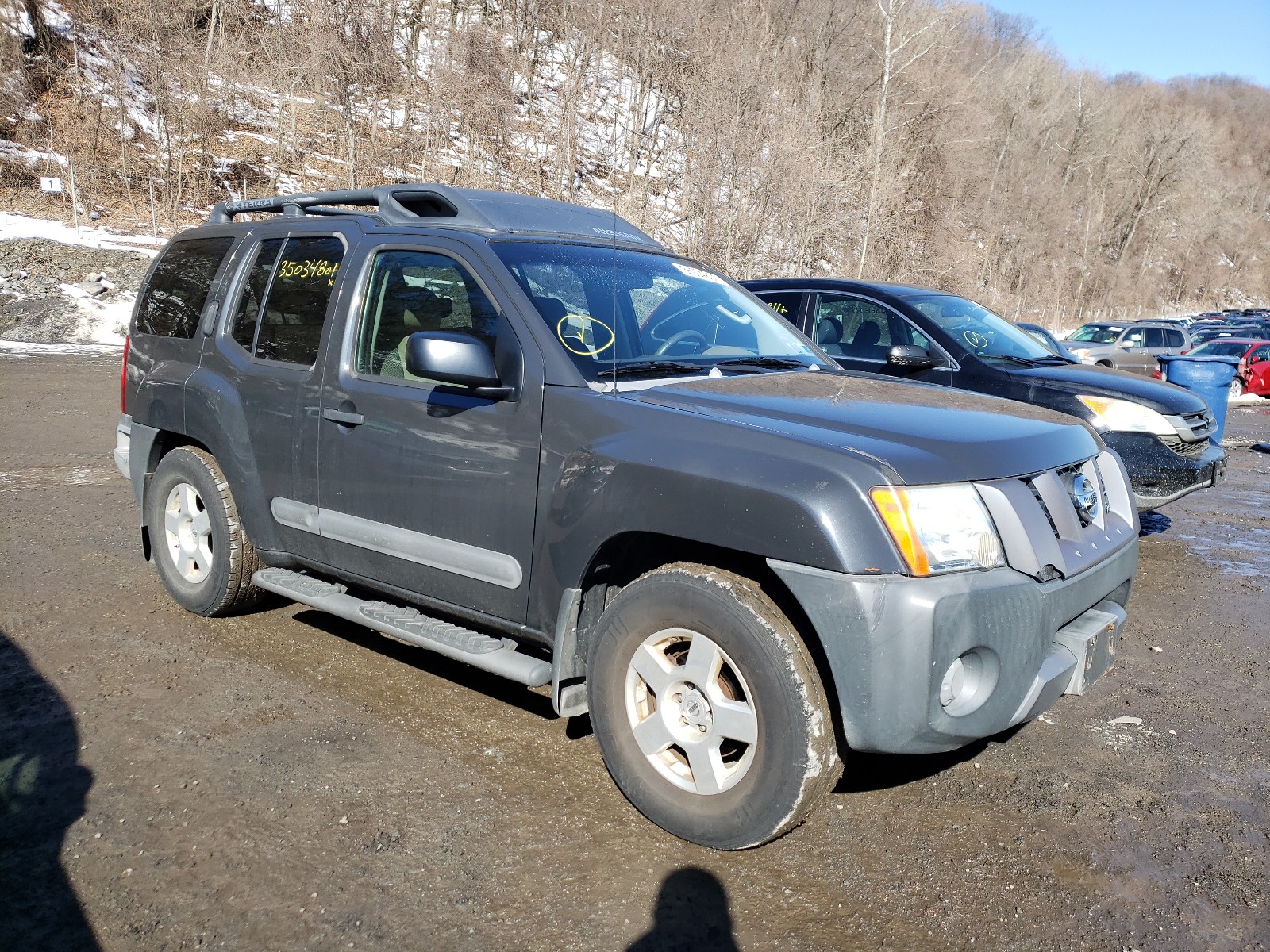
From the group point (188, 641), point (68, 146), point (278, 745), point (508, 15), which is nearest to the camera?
point (278, 745)

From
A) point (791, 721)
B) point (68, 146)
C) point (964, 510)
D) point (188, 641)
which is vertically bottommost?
point (188, 641)

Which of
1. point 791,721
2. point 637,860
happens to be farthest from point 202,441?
point 791,721

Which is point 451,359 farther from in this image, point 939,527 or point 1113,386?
point 1113,386

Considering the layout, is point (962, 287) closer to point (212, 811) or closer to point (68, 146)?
point (68, 146)

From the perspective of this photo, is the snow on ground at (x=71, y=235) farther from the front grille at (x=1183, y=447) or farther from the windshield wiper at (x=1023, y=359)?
the front grille at (x=1183, y=447)

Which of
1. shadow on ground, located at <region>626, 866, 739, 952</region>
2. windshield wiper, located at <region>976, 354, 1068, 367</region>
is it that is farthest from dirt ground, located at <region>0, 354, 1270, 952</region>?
windshield wiper, located at <region>976, 354, 1068, 367</region>

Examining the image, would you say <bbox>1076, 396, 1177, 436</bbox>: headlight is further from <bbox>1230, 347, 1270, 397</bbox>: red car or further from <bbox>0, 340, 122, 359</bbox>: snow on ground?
<bbox>1230, 347, 1270, 397</bbox>: red car

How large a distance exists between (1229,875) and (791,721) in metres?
1.52

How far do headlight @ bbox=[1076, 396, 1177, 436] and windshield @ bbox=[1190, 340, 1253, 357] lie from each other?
19387 millimetres

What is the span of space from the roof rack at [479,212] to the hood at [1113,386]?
143 inches

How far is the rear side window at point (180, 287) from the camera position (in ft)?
16.2

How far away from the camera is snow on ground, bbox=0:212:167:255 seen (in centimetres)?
2212

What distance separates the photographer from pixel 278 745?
3660 mm

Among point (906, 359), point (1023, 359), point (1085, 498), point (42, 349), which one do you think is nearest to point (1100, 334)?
point (1023, 359)
